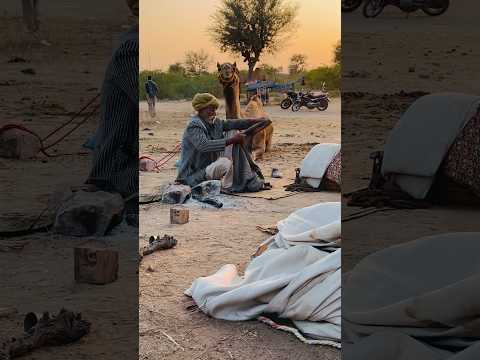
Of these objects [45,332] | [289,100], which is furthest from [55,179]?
[289,100]

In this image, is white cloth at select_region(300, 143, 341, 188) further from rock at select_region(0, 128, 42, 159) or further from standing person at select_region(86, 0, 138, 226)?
rock at select_region(0, 128, 42, 159)

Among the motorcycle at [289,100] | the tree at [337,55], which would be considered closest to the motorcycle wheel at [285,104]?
the motorcycle at [289,100]

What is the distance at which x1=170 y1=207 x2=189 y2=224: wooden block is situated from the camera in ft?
10.9

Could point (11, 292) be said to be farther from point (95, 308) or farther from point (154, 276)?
point (154, 276)

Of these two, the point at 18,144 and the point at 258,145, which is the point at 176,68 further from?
the point at 18,144

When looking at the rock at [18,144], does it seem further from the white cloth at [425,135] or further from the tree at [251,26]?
the white cloth at [425,135]

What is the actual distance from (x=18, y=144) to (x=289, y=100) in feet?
3.28

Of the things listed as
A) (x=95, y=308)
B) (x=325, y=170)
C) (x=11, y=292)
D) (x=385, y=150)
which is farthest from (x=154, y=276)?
(x=385, y=150)

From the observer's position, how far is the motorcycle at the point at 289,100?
3309 mm

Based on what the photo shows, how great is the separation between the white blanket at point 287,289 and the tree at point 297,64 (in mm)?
515

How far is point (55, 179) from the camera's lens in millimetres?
3307

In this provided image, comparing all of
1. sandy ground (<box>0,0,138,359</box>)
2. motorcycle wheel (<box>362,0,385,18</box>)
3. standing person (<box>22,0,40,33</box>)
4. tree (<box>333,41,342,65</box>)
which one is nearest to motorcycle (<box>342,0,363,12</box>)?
motorcycle wheel (<box>362,0,385,18</box>)

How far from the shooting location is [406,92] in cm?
399

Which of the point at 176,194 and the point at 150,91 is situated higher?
the point at 150,91
